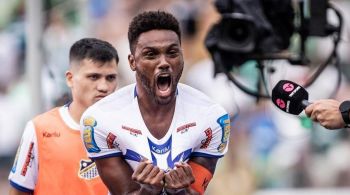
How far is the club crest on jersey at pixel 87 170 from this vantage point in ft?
22.4

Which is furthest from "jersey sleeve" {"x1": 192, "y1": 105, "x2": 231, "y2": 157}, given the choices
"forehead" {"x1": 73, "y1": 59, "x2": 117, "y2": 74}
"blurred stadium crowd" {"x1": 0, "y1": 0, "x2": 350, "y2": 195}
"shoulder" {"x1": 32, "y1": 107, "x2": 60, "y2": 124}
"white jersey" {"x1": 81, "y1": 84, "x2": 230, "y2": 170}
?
"blurred stadium crowd" {"x1": 0, "y1": 0, "x2": 350, "y2": 195}

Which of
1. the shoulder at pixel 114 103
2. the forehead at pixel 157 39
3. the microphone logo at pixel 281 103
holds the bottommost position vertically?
the microphone logo at pixel 281 103

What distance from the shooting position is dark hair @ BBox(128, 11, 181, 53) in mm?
5633

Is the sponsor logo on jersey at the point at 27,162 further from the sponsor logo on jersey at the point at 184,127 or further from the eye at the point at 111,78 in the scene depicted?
the sponsor logo on jersey at the point at 184,127

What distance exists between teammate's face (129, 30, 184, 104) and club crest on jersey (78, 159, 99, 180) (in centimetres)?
134

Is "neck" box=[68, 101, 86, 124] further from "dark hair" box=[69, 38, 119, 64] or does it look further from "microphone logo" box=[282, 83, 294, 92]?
"microphone logo" box=[282, 83, 294, 92]

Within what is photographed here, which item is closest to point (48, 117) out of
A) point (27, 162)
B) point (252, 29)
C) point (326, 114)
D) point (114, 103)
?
point (27, 162)

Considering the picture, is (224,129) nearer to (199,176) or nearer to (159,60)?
(199,176)

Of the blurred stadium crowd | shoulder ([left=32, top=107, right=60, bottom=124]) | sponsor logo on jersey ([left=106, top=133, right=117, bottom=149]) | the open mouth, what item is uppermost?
the open mouth

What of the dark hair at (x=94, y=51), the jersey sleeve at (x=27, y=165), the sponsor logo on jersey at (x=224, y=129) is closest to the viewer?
the sponsor logo on jersey at (x=224, y=129)

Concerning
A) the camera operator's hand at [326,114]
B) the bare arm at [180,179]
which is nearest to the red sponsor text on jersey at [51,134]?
the bare arm at [180,179]

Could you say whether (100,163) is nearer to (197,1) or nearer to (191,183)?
(191,183)

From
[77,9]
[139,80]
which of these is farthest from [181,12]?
[139,80]

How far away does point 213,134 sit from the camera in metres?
5.90
